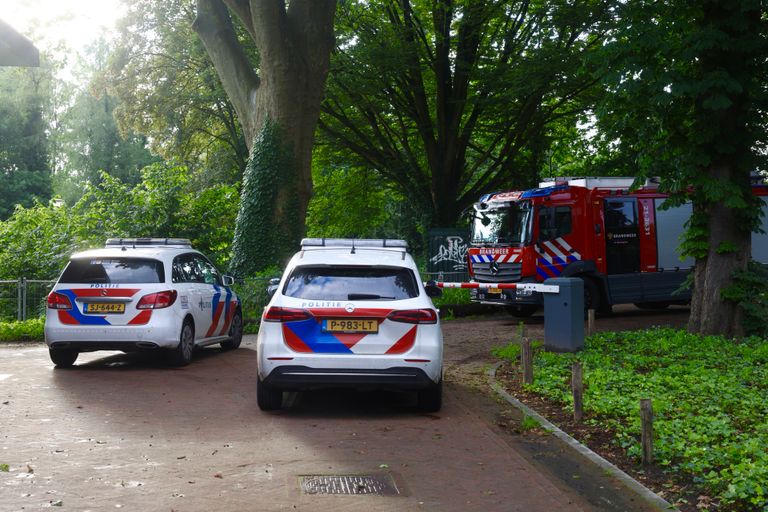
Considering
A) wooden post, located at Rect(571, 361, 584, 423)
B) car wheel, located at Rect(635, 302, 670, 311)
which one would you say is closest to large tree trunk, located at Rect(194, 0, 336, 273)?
car wheel, located at Rect(635, 302, 670, 311)

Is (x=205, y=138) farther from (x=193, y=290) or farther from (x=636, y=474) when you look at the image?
(x=636, y=474)

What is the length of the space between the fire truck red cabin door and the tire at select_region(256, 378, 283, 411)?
1341 centimetres

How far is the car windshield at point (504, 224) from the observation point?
21.2 metres

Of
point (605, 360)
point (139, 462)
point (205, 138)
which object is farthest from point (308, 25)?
point (205, 138)

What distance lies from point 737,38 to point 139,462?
37.9 ft

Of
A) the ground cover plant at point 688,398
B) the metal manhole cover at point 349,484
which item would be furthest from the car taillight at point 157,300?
the metal manhole cover at point 349,484

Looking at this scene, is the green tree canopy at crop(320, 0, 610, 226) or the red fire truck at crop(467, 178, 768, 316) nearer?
the red fire truck at crop(467, 178, 768, 316)

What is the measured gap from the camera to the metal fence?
2083cm

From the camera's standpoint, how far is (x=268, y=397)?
9672mm

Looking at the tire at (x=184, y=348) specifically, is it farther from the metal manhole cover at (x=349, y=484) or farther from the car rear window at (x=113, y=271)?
the metal manhole cover at (x=349, y=484)

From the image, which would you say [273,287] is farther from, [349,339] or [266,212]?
[266,212]

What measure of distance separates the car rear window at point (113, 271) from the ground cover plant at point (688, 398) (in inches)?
220

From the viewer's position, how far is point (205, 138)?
40281 millimetres

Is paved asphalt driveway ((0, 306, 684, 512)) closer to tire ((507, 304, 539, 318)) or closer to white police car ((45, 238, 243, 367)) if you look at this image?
white police car ((45, 238, 243, 367))
